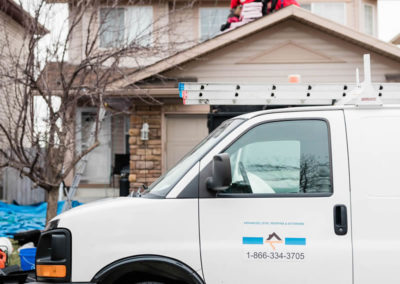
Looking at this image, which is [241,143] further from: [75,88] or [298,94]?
[75,88]

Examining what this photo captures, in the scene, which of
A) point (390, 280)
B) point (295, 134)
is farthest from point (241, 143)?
point (390, 280)

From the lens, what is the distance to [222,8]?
17500 millimetres

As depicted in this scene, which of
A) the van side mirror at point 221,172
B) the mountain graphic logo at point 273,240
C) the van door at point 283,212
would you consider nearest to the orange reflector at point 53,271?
the van door at point 283,212

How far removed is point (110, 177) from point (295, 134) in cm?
1196

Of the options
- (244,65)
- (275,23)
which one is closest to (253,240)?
(244,65)

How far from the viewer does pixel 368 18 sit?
1861 cm

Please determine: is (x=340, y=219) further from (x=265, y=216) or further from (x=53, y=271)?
(x=53, y=271)

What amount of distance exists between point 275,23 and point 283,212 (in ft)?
27.1

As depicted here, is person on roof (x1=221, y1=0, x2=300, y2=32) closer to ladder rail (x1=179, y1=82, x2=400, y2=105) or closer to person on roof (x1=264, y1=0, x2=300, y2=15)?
person on roof (x1=264, y1=0, x2=300, y2=15)

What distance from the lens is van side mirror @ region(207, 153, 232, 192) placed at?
3451mm

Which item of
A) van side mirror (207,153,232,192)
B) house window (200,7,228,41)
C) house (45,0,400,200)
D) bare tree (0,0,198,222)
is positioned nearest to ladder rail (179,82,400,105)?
van side mirror (207,153,232,192)

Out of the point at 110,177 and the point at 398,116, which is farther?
the point at 110,177

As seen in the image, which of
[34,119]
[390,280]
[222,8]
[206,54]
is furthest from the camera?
[222,8]

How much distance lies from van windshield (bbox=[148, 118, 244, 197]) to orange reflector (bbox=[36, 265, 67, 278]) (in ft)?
Answer: 2.78
